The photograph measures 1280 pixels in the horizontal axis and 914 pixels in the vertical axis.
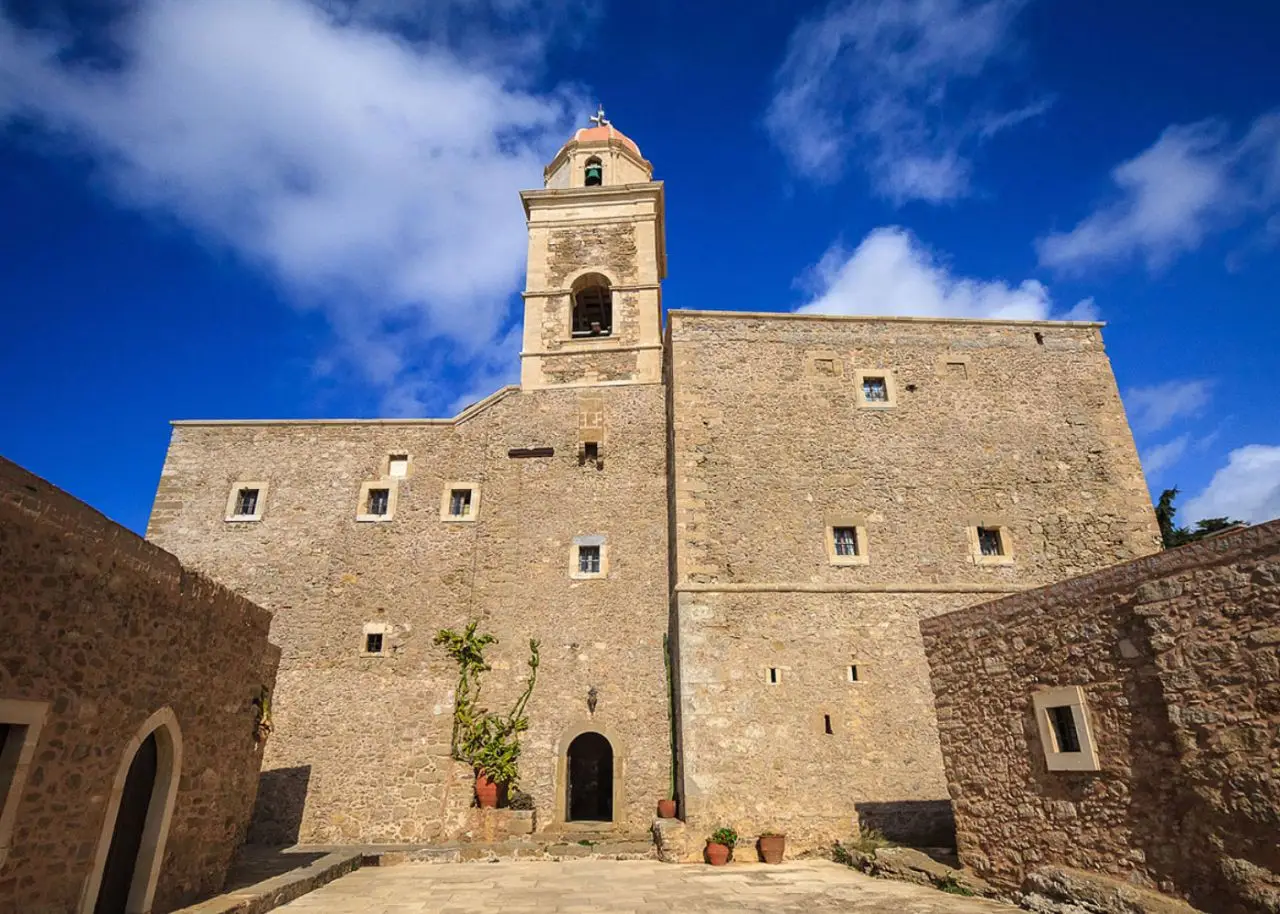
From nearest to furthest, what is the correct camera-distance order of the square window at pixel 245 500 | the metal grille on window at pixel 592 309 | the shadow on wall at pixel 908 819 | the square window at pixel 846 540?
the shadow on wall at pixel 908 819 < the square window at pixel 846 540 < the square window at pixel 245 500 < the metal grille on window at pixel 592 309

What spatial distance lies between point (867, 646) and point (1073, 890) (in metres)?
5.97

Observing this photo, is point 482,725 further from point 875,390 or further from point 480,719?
point 875,390

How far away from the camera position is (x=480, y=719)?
1366cm

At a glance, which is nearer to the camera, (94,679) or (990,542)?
(94,679)

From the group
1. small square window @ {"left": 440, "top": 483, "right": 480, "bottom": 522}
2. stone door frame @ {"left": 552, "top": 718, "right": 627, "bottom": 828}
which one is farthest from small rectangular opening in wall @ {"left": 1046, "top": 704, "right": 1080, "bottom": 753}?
small square window @ {"left": 440, "top": 483, "right": 480, "bottom": 522}

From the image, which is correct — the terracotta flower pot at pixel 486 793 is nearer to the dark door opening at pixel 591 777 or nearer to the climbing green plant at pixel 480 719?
the climbing green plant at pixel 480 719

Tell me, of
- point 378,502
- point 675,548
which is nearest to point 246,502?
point 378,502

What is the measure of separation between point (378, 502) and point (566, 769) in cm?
722

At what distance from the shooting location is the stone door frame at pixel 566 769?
42.2 ft

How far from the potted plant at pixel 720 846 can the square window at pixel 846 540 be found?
17.5 ft

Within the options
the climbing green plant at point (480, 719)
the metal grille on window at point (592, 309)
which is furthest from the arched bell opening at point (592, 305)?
the climbing green plant at point (480, 719)

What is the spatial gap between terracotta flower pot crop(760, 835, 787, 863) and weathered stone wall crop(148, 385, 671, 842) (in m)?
2.49

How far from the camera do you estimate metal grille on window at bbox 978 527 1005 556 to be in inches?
541

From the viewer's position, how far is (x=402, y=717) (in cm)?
1391
